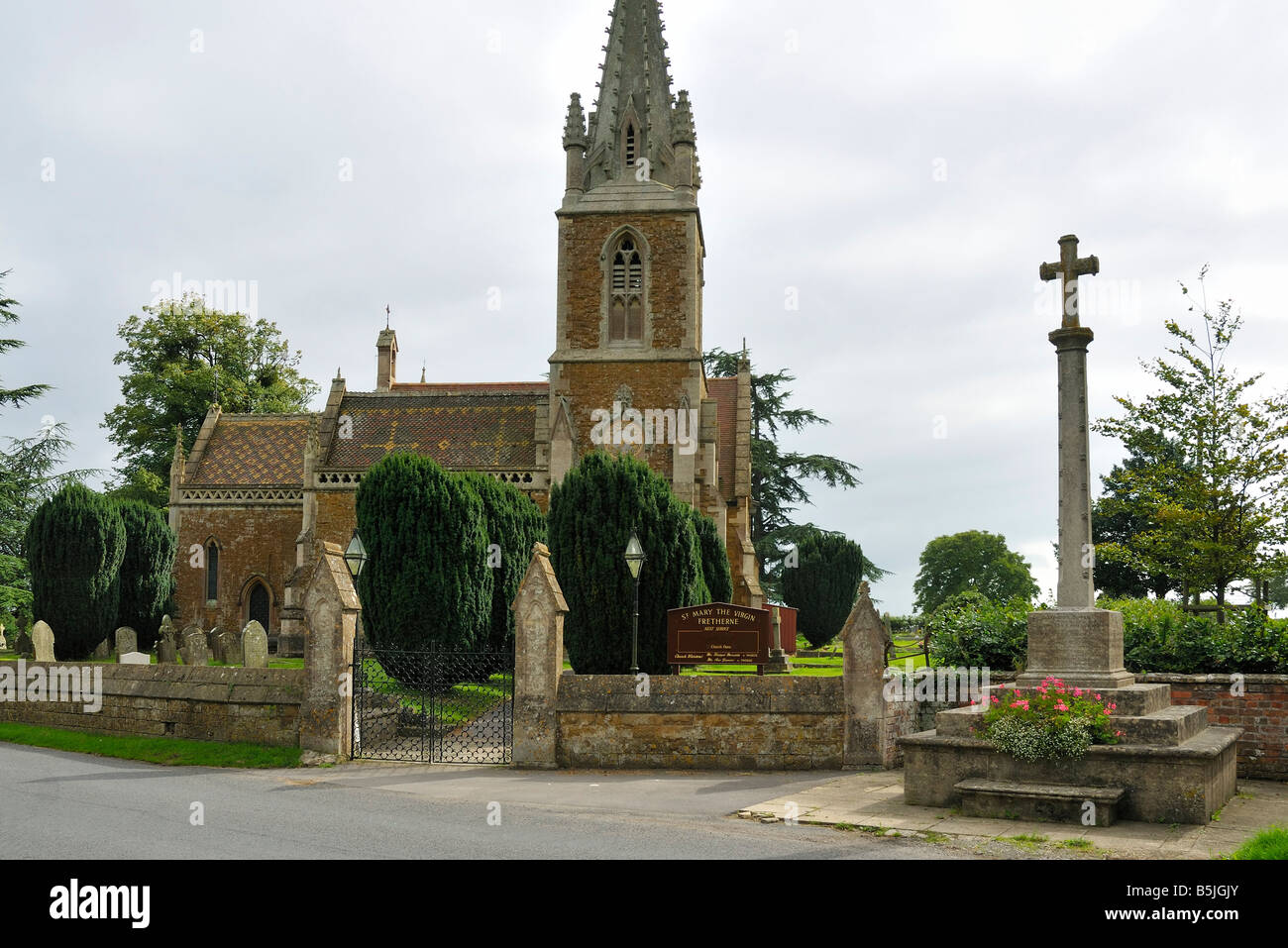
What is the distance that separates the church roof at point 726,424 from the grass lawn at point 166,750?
20.6 m

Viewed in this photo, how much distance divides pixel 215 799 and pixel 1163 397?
18.6 metres

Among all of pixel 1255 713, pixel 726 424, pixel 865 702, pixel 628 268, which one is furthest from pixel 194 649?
pixel 726 424

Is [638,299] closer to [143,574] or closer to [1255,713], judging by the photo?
[143,574]

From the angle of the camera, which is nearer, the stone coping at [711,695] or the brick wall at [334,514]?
the stone coping at [711,695]

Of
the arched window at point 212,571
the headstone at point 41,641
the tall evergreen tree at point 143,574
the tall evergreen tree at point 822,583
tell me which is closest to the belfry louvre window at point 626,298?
the tall evergreen tree at point 822,583

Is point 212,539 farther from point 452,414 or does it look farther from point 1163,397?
point 1163,397

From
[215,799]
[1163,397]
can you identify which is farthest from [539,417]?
[215,799]

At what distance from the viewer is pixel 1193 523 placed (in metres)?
18.5

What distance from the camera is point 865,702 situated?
1253 cm

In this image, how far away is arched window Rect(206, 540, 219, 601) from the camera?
37062 millimetres

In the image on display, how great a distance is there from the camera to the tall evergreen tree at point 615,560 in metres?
19.9

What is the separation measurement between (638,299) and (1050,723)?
24874 millimetres

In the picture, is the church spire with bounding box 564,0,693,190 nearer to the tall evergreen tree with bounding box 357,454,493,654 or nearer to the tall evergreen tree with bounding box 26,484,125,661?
the tall evergreen tree with bounding box 357,454,493,654

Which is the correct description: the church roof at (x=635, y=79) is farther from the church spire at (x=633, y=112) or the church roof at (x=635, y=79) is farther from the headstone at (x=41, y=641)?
the headstone at (x=41, y=641)
